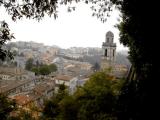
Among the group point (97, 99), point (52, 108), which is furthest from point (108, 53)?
point (97, 99)

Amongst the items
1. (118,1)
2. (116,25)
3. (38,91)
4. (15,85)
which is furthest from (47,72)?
(118,1)

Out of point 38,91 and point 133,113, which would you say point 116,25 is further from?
point 38,91

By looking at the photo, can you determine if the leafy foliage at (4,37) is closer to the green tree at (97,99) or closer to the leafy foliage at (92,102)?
the leafy foliage at (92,102)

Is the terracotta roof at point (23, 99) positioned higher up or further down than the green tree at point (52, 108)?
further down

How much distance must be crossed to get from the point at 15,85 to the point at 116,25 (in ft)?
130

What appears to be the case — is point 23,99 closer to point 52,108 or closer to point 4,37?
point 52,108

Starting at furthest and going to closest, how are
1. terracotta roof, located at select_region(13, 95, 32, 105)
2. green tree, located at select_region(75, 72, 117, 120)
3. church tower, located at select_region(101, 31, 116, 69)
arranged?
church tower, located at select_region(101, 31, 116, 69) → terracotta roof, located at select_region(13, 95, 32, 105) → green tree, located at select_region(75, 72, 117, 120)

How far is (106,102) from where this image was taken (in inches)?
615

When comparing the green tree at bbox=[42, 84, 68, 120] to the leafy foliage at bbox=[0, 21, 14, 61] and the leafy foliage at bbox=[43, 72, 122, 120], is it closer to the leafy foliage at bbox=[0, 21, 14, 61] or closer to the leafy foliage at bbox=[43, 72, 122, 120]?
the leafy foliage at bbox=[43, 72, 122, 120]

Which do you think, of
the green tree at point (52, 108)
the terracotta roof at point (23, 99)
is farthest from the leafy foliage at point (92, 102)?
the terracotta roof at point (23, 99)

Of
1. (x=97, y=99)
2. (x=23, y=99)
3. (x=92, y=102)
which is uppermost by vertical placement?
(x=97, y=99)

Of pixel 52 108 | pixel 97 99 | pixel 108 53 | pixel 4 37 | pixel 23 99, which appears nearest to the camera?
pixel 4 37

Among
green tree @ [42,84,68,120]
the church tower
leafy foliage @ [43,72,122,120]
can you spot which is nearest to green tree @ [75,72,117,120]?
leafy foliage @ [43,72,122,120]

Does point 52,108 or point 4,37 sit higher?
point 4,37
